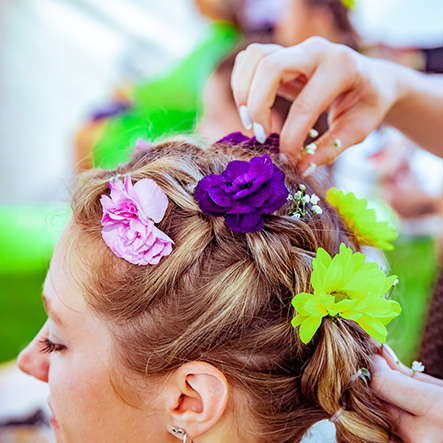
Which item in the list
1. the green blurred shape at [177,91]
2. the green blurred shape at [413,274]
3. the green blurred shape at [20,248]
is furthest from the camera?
the green blurred shape at [177,91]

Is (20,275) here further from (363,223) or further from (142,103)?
(363,223)

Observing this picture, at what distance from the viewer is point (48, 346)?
1103mm

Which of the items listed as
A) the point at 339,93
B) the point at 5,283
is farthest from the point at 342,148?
the point at 5,283

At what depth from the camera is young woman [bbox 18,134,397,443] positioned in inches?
36.9

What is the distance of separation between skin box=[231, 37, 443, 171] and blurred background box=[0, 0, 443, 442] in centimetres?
65

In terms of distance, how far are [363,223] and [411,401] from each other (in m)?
0.35

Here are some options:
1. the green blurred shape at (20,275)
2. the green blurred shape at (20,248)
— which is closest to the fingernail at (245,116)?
the green blurred shape at (20,275)

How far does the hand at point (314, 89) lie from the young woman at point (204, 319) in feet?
0.50

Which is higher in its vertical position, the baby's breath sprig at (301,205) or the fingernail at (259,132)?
the fingernail at (259,132)

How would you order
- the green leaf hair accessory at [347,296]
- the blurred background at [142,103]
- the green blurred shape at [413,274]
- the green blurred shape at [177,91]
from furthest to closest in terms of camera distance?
the green blurred shape at [177,91]
the green blurred shape at [413,274]
the blurred background at [142,103]
the green leaf hair accessory at [347,296]

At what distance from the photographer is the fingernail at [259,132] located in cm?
112

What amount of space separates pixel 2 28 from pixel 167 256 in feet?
13.1

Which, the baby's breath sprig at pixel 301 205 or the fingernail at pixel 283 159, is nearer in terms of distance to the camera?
the baby's breath sprig at pixel 301 205

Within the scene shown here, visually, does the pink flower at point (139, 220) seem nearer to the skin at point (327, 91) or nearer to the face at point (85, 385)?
the face at point (85, 385)
